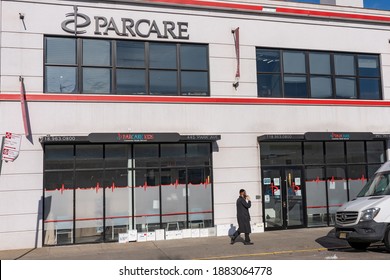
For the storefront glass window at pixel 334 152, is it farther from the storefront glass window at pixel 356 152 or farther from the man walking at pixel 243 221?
the man walking at pixel 243 221

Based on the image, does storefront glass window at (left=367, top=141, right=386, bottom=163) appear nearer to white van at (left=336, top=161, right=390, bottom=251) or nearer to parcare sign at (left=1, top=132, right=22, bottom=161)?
white van at (left=336, top=161, right=390, bottom=251)

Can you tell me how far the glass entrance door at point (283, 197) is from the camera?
16094 mm

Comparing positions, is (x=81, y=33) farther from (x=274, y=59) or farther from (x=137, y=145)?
(x=274, y=59)

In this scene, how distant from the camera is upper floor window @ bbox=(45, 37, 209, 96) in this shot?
1455 cm

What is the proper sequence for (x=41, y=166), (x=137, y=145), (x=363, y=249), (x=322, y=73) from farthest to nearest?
(x=322, y=73) < (x=137, y=145) < (x=41, y=166) < (x=363, y=249)

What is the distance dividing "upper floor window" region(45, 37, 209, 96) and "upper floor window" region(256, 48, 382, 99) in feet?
8.27

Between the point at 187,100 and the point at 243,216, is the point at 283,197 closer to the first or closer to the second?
the point at 243,216

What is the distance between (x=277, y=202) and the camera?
1617 cm

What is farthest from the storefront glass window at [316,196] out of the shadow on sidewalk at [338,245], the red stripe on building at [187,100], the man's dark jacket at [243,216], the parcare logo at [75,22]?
the parcare logo at [75,22]

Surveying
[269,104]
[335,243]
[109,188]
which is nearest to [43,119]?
[109,188]

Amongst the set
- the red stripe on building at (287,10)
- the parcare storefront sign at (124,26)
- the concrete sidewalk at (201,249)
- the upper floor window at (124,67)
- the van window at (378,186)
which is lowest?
the concrete sidewalk at (201,249)

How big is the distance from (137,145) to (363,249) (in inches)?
311

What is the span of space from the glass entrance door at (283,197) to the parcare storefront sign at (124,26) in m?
6.18

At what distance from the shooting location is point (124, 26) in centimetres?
1509
